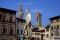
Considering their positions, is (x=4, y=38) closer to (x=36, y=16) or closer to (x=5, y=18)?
(x=5, y=18)

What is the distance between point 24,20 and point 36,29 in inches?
91.5

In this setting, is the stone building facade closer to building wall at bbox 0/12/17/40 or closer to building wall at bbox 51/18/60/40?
building wall at bbox 0/12/17/40

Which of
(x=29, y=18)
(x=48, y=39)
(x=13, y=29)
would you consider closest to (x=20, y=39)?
(x=13, y=29)

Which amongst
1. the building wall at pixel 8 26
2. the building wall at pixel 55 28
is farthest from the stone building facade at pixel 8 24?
the building wall at pixel 55 28

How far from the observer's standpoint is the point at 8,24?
50.9ft

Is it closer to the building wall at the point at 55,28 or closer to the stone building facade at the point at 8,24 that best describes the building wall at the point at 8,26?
the stone building facade at the point at 8,24

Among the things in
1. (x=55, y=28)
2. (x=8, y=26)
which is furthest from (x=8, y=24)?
(x=55, y=28)

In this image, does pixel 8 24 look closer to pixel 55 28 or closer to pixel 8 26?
pixel 8 26

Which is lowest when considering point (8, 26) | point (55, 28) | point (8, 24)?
point (55, 28)

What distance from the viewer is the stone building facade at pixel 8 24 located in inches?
599

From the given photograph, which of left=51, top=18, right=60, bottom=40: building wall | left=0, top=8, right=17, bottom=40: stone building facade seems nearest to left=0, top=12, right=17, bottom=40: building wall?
left=0, top=8, right=17, bottom=40: stone building facade

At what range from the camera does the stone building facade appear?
15211mm

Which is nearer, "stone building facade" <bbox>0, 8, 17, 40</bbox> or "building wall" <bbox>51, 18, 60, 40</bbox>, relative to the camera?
"stone building facade" <bbox>0, 8, 17, 40</bbox>

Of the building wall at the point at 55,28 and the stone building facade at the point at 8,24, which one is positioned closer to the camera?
the stone building facade at the point at 8,24
